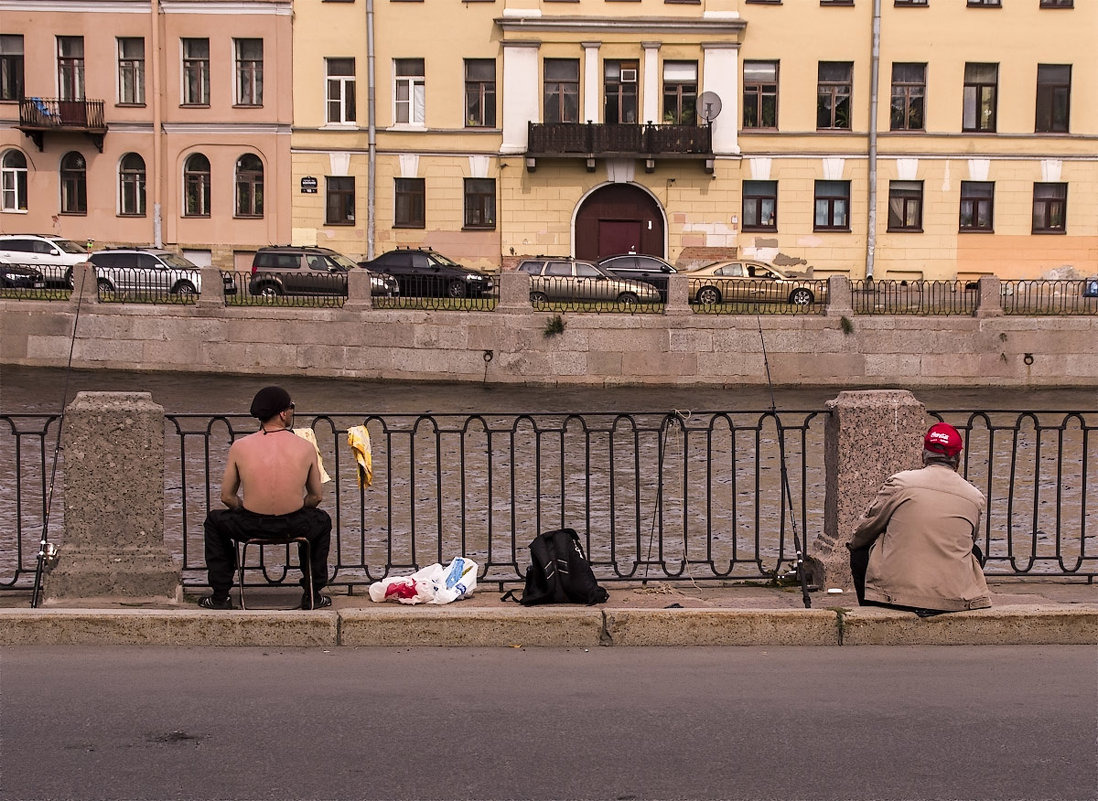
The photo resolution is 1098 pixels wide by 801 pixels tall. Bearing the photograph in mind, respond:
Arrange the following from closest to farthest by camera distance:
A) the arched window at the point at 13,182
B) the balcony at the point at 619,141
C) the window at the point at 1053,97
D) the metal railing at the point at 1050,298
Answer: the metal railing at the point at 1050,298 < the balcony at the point at 619,141 < the window at the point at 1053,97 < the arched window at the point at 13,182

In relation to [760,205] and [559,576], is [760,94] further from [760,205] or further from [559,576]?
[559,576]

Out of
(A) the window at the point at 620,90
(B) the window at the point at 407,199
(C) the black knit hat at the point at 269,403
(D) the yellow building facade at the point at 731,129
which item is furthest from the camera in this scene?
(B) the window at the point at 407,199

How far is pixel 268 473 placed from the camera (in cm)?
750

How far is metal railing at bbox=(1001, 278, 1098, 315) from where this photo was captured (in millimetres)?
27859

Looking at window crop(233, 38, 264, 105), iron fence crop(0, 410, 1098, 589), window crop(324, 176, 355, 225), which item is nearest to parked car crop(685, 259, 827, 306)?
iron fence crop(0, 410, 1098, 589)

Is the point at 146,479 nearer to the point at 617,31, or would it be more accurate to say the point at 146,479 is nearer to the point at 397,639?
the point at 397,639

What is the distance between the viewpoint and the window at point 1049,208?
3928 centimetres

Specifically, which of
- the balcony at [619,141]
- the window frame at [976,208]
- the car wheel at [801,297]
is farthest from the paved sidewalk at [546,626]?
the window frame at [976,208]

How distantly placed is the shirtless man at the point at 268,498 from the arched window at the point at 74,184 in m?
34.4

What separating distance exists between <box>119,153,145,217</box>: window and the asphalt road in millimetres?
34412

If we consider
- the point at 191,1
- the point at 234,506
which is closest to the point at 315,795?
the point at 234,506

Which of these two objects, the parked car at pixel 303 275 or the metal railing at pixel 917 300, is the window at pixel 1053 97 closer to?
the metal railing at pixel 917 300

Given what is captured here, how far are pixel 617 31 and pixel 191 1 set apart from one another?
39.0 ft

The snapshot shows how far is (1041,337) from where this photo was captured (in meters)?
27.5
